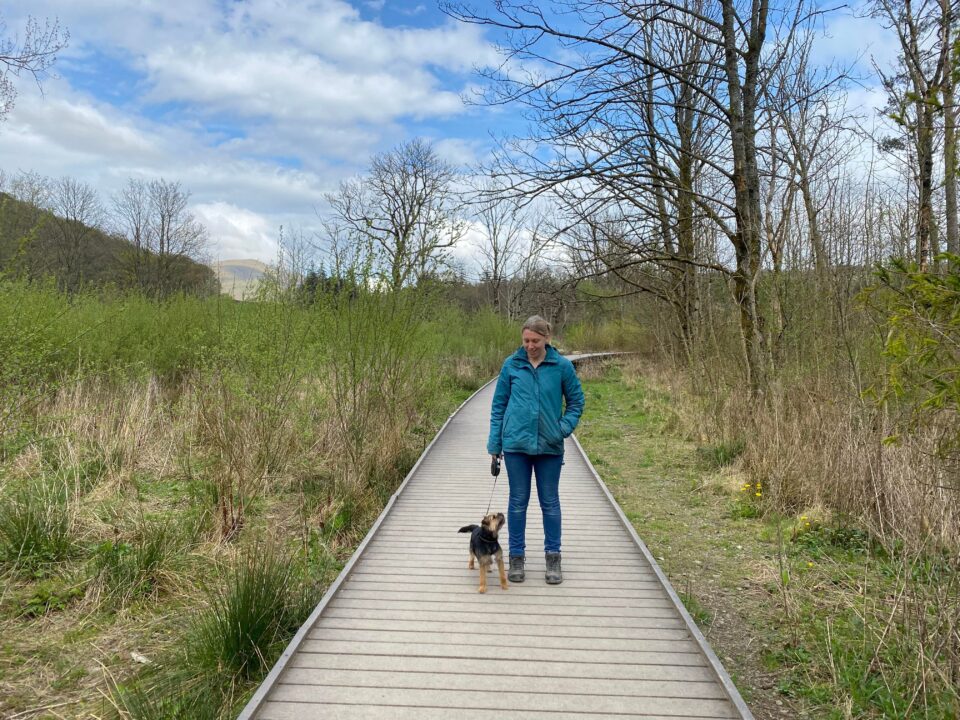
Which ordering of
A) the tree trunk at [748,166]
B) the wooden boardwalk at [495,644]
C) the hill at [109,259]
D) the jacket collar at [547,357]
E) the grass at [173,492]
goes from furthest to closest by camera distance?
the hill at [109,259], the tree trunk at [748,166], the jacket collar at [547,357], the grass at [173,492], the wooden boardwalk at [495,644]

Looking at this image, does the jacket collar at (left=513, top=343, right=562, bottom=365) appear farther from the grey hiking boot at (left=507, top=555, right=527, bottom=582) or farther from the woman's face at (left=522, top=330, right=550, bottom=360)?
the grey hiking boot at (left=507, top=555, right=527, bottom=582)

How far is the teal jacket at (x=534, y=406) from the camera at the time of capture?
4.27 metres

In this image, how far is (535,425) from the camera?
169 inches

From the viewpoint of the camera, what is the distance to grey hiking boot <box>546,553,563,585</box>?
4.45 meters

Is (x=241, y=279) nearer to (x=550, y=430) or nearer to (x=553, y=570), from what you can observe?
(x=550, y=430)

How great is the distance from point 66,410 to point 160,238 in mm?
32505

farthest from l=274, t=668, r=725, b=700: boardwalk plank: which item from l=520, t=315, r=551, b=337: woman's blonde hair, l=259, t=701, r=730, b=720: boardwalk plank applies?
l=520, t=315, r=551, b=337: woman's blonde hair

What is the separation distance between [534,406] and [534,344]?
43 cm

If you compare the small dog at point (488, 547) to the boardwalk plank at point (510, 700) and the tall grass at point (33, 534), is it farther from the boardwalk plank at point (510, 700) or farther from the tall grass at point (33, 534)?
the tall grass at point (33, 534)

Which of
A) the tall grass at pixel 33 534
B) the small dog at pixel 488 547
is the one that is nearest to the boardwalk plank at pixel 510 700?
the small dog at pixel 488 547

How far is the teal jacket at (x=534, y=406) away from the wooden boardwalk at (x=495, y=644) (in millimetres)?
1023

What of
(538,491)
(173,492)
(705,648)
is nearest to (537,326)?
(538,491)

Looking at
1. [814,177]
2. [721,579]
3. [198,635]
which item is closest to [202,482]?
[198,635]

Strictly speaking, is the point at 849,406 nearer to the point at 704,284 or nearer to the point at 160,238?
the point at 704,284
